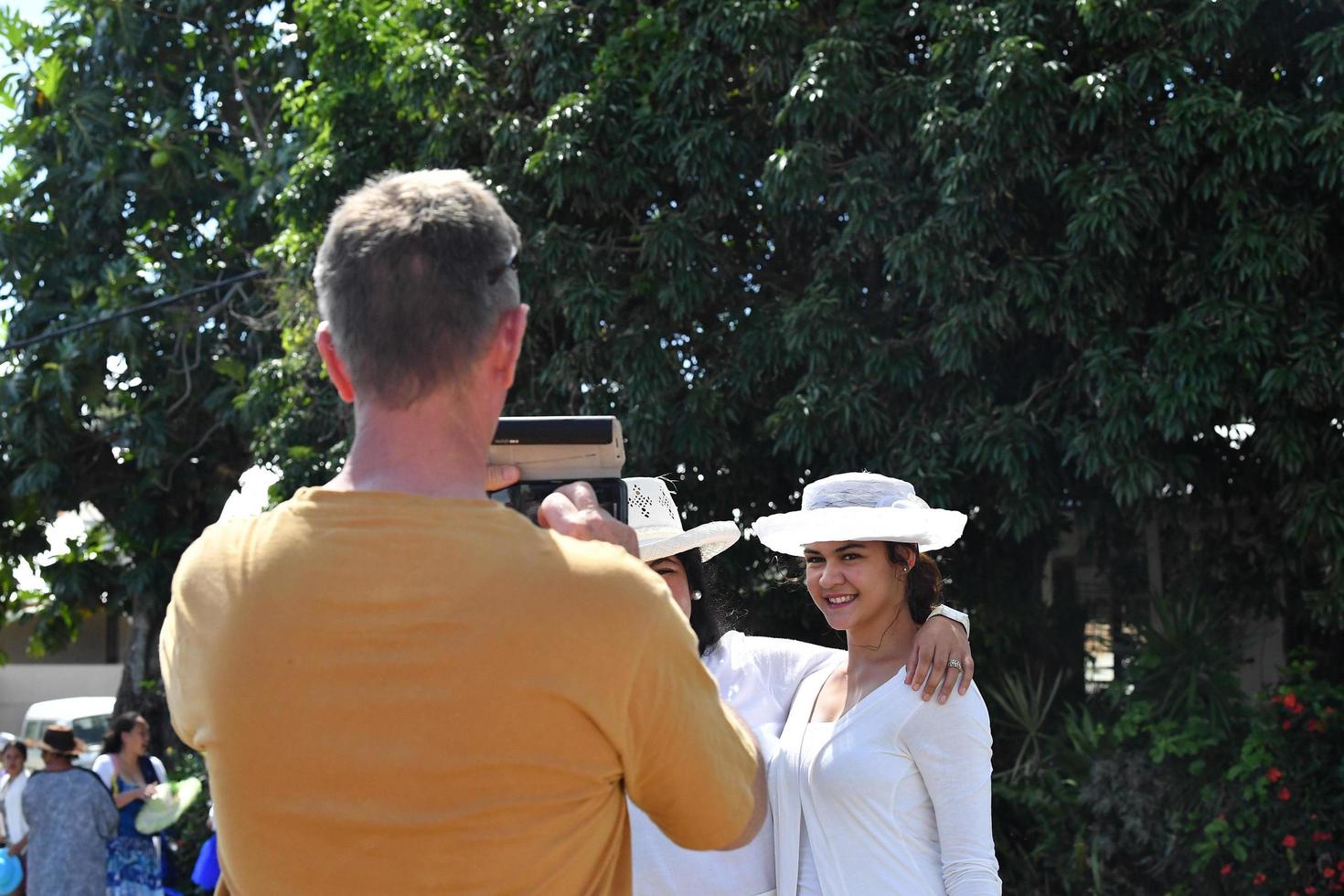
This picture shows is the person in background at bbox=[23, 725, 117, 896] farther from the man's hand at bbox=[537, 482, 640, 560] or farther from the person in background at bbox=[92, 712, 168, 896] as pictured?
the man's hand at bbox=[537, 482, 640, 560]

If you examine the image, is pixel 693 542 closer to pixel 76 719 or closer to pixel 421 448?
pixel 421 448

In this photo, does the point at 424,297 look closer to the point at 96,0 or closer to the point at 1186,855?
the point at 1186,855

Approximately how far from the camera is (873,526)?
3.21 m

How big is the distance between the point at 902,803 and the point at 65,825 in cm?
661

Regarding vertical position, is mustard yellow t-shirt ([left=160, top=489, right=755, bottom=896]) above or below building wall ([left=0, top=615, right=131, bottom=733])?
above

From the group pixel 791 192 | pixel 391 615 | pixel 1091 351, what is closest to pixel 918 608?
pixel 391 615

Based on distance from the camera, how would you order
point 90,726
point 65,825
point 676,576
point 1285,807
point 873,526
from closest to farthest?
1. point 873,526
2. point 676,576
3. point 1285,807
4. point 65,825
5. point 90,726

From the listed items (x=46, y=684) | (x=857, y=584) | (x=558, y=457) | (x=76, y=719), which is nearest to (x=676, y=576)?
(x=857, y=584)

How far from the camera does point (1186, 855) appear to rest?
25.6 ft

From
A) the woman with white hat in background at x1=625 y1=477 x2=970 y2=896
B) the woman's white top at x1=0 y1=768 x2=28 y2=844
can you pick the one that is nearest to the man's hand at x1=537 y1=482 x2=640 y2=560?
the woman with white hat in background at x1=625 y1=477 x2=970 y2=896

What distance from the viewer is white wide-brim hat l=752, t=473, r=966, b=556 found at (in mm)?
3213

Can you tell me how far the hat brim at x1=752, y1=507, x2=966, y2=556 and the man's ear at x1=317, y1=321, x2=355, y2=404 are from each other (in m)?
1.85

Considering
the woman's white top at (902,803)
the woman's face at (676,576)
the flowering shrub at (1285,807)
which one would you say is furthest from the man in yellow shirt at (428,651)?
the flowering shrub at (1285,807)

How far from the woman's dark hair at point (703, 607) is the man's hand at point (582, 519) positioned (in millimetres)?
1729
